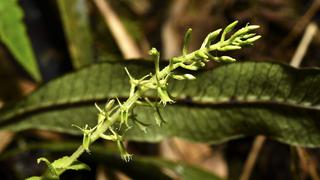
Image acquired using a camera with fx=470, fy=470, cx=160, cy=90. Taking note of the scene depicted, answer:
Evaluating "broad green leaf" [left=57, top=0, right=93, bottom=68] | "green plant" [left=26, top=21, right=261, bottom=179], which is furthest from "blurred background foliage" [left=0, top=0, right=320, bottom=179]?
"green plant" [left=26, top=21, right=261, bottom=179]

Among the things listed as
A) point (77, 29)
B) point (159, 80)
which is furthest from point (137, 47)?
point (159, 80)

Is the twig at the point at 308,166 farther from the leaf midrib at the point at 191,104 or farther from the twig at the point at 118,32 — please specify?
the twig at the point at 118,32

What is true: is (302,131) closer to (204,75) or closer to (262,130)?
(262,130)

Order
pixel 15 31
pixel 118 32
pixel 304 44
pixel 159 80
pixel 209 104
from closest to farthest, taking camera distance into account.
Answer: pixel 159 80 < pixel 209 104 < pixel 15 31 < pixel 304 44 < pixel 118 32

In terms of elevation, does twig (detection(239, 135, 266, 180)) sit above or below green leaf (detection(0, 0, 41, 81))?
below

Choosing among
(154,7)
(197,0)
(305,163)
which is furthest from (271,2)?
(305,163)

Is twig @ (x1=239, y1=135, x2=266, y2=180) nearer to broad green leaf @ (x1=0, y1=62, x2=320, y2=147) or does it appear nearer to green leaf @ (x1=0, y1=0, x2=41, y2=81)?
broad green leaf @ (x1=0, y1=62, x2=320, y2=147)

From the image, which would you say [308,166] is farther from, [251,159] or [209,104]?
[209,104]
